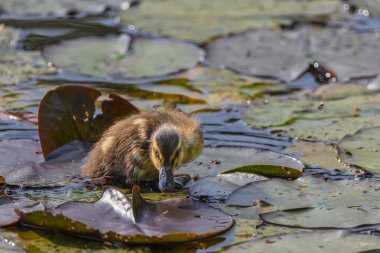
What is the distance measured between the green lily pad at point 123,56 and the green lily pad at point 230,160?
5.02 ft

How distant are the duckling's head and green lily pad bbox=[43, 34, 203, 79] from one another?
186 centimetres

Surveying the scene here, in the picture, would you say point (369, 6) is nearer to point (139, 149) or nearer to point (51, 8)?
point (51, 8)

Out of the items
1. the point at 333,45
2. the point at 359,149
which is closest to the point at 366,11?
the point at 333,45

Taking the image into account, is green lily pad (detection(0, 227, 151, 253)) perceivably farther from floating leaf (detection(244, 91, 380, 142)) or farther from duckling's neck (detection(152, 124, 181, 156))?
floating leaf (detection(244, 91, 380, 142))

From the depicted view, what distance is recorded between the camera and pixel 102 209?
12.7 feet

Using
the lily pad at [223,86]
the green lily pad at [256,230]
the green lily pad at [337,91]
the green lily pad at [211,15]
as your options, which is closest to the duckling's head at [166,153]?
the green lily pad at [256,230]

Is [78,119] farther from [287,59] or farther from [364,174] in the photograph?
[287,59]

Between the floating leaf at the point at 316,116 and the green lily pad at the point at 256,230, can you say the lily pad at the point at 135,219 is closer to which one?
the green lily pad at the point at 256,230

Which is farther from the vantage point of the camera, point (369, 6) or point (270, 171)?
point (369, 6)

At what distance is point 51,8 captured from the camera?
758 centimetres

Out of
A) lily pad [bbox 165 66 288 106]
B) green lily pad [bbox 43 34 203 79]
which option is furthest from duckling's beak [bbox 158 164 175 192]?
green lily pad [bbox 43 34 203 79]

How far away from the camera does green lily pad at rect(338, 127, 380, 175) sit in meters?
4.57

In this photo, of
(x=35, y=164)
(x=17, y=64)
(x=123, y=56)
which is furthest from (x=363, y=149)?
(x=17, y=64)

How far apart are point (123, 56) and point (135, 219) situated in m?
2.87
